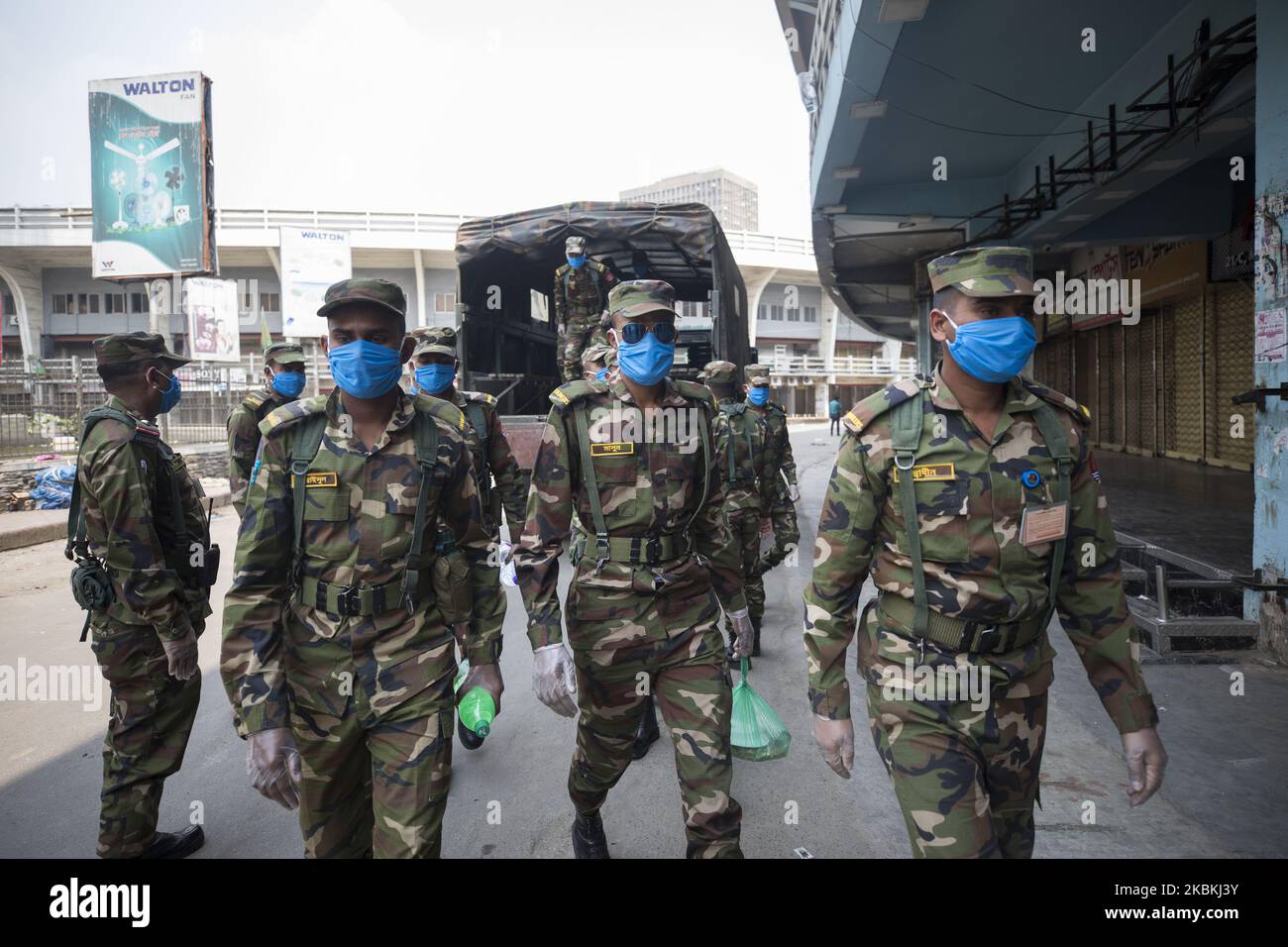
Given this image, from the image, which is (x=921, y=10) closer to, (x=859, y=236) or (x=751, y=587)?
(x=751, y=587)

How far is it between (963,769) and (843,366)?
50.2 meters

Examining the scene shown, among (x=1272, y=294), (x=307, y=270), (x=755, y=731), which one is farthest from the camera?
(x=307, y=270)

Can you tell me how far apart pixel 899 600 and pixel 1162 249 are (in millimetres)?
14958

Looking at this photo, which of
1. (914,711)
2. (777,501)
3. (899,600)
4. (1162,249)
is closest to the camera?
(914,711)

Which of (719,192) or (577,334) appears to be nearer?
(577,334)

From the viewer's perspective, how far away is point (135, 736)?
2.86 metres

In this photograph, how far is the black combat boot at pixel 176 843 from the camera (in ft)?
9.41

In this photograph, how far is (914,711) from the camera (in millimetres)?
2000

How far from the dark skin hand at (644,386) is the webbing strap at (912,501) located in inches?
42.4

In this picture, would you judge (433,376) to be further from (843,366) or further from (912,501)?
(843,366)

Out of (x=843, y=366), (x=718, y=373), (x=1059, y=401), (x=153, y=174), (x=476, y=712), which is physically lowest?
(x=476, y=712)

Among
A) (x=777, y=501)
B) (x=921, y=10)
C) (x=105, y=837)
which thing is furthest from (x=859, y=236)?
(x=105, y=837)

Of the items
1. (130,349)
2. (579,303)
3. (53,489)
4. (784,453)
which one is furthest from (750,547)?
(53,489)

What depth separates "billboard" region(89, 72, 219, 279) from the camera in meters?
15.2
